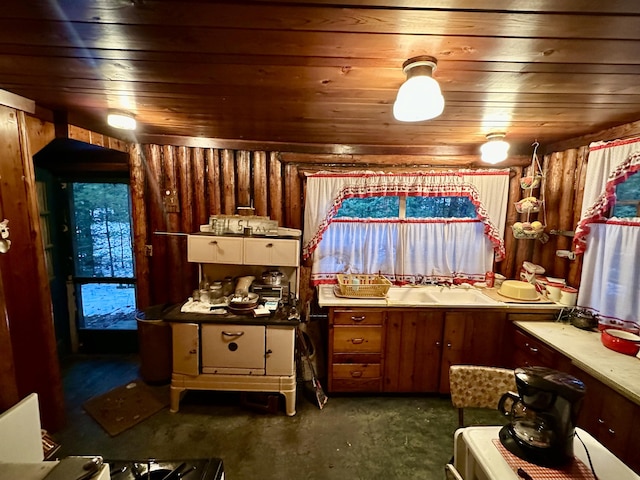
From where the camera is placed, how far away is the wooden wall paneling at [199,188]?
3.00 m

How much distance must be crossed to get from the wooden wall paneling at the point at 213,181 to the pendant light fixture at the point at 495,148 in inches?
99.7

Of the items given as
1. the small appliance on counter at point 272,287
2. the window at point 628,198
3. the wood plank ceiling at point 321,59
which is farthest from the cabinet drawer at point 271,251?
the window at point 628,198

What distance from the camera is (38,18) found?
3.36 feet

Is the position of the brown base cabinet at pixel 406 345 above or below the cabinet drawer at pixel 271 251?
below

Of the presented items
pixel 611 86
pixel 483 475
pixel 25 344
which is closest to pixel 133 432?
pixel 25 344

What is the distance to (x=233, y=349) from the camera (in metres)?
2.41

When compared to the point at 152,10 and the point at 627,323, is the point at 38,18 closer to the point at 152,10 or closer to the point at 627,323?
the point at 152,10

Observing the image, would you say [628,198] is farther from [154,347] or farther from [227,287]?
[154,347]

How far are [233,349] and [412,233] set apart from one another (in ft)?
6.99

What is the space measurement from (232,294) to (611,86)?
2.95 metres

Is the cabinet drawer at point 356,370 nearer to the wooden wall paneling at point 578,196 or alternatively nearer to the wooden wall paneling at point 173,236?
the wooden wall paneling at point 173,236

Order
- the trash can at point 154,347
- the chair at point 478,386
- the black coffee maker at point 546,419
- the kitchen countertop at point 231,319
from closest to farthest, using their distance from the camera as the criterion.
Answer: the black coffee maker at point 546,419 → the chair at point 478,386 → the kitchen countertop at point 231,319 → the trash can at point 154,347

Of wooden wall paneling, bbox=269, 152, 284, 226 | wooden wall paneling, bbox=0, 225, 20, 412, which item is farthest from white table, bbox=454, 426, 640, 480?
wooden wall paneling, bbox=0, 225, 20, 412

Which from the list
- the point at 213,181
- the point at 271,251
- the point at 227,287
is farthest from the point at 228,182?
the point at 227,287
